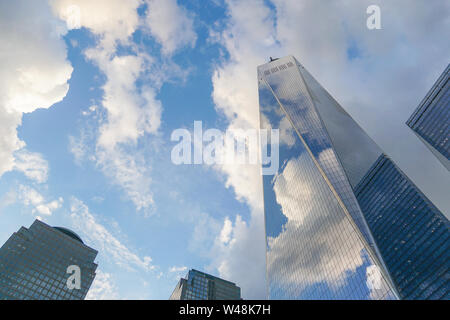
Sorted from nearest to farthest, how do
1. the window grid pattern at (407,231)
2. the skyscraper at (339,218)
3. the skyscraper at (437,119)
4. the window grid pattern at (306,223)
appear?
the skyscraper at (339,218)
the window grid pattern at (306,223)
the window grid pattern at (407,231)
the skyscraper at (437,119)

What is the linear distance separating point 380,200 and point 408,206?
15738mm

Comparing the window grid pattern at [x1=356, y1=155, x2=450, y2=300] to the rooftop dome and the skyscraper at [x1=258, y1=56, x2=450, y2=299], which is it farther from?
the rooftop dome

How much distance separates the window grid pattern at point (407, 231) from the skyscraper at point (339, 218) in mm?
343

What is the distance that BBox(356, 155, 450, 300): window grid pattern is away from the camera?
285 ft

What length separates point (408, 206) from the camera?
4304 inches

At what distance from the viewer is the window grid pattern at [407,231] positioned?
86.9 m

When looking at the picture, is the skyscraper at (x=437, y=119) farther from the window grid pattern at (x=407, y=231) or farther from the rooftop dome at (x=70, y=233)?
the rooftop dome at (x=70, y=233)

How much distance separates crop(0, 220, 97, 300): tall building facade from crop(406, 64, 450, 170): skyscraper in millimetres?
181492

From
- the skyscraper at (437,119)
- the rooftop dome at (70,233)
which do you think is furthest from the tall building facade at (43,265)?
the skyscraper at (437,119)

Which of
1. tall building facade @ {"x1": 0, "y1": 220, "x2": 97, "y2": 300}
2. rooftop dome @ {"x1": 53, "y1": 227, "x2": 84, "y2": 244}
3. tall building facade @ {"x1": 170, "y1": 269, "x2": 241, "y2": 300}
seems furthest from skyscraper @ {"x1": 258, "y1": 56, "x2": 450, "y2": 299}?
rooftop dome @ {"x1": 53, "y1": 227, "x2": 84, "y2": 244}

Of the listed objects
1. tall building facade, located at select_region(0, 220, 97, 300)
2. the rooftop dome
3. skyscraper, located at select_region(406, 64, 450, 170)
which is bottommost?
tall building facade, located at select_region(0, 220, 97, 300)

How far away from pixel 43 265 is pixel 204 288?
79151 mm
